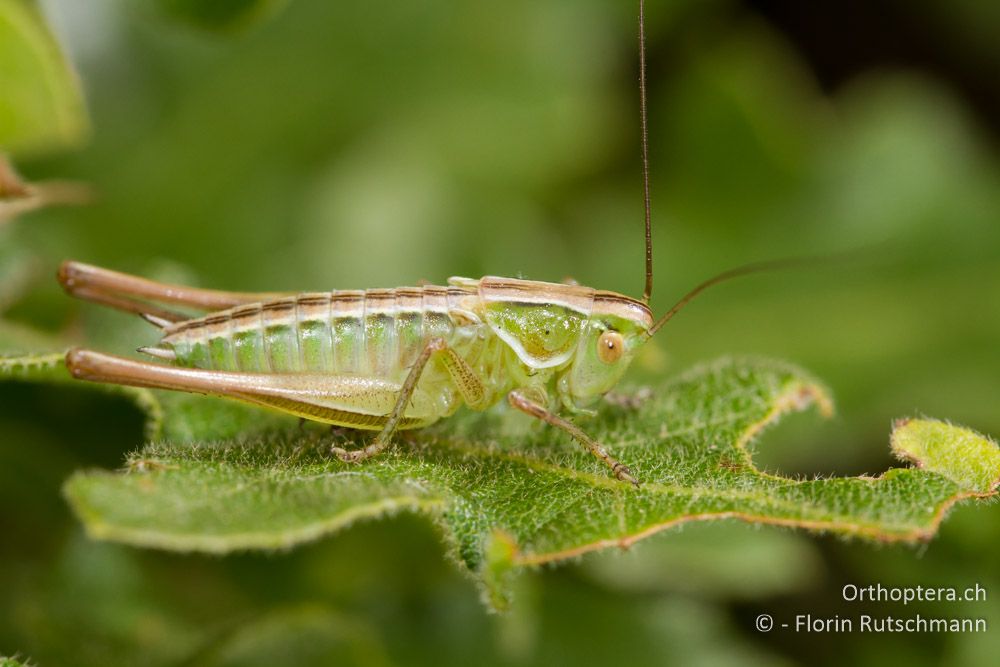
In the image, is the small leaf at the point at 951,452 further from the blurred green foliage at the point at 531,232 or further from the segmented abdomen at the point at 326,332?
the segmented abdomen at the point at 326,332

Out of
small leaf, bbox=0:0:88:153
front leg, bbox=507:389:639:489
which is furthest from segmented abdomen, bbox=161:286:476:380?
small leaf, bbox=0:0:88:153

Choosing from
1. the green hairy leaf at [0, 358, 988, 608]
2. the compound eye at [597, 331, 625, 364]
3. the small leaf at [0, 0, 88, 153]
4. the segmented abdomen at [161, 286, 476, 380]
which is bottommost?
the green hairy leaf at [0, 358, 988, 608]

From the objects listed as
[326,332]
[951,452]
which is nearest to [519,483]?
[326,332]

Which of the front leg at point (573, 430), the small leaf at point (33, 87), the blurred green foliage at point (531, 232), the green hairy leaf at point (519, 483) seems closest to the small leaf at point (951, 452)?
the green hairy leaf at point (519, 483)

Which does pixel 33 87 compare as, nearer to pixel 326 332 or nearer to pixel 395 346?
pixel 326 332

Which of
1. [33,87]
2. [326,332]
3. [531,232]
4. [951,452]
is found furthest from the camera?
[531,232]

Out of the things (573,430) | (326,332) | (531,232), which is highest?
(531,232)

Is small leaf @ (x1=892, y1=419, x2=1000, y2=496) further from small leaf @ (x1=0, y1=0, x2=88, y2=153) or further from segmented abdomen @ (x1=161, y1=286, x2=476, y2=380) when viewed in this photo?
small leaf @ (x1=0, y1=0, x2=88, y2=153)
